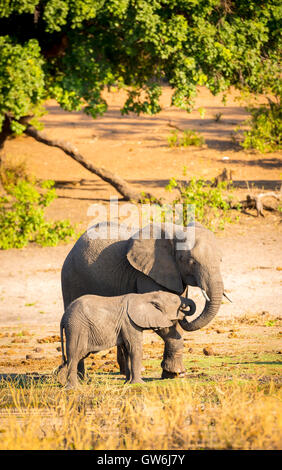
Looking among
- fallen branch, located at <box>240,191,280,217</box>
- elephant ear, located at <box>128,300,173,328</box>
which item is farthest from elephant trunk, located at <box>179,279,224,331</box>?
fallen branch, located at <box>240,191,280,217</box>

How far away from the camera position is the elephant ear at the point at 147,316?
7336 millimetres

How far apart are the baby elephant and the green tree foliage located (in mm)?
7865

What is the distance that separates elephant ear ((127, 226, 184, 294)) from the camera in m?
7.68

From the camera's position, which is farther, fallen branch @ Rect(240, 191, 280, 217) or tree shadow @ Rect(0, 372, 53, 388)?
fallen branch @ Rect(240, 191, 280, 217)

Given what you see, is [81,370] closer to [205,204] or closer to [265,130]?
[205,204]

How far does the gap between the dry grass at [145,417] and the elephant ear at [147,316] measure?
0.66 m

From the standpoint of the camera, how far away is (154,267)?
7.70 m

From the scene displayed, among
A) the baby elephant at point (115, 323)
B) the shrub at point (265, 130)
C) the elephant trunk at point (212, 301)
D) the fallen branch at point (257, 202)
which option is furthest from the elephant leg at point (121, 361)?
the shrub at point (265, 130)

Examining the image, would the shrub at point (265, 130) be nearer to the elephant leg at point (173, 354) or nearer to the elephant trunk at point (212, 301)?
the elephant leg at point (173, 354)

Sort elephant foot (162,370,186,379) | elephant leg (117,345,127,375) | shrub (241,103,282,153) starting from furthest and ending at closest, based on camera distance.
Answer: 1. shrub (241,103,282,153)
2. elephant leg (117,345,127,375)
3. elephant foot (162,370,186,379)

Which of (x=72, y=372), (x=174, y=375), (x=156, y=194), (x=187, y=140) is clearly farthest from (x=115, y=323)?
(x=187, y=140)

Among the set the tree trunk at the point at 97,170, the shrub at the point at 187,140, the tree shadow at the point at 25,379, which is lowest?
the tree shadow at the point at 25,379

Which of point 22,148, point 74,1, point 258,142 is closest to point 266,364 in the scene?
point 74,1

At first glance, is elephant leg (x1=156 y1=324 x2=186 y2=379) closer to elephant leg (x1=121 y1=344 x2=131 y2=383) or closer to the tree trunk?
elephant leg (x1=121 y1=344 x2=131 y2=383)
